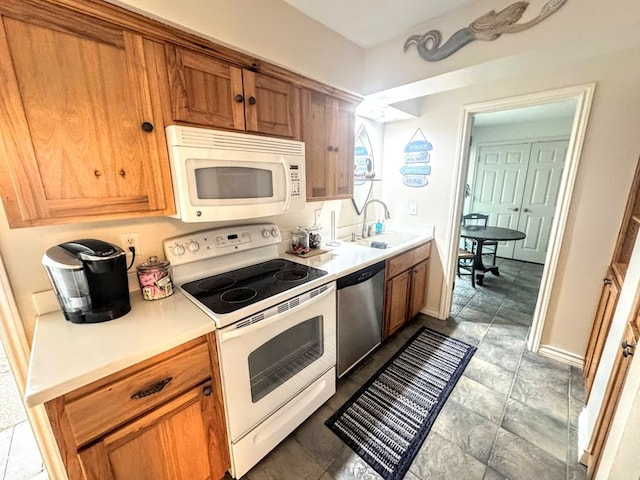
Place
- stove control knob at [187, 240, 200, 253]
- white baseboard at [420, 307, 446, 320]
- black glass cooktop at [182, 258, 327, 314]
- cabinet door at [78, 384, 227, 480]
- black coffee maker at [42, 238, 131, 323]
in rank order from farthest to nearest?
1. white baseboard at [420, 307, 446, 320]
2. stove control knob at [187, 240, 200, 253]
3. black glass cooktop at [182, 258, 327, 314]
4. black coffee maker at [42, 238, 131, 323]
5. cabinet door at [78, 384, 227, 480]

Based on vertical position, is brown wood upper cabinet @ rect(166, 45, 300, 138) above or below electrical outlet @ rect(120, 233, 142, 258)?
above

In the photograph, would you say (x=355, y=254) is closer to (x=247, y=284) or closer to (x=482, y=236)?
(x=247, y=284)

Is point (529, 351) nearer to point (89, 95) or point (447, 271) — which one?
point (447, 271)

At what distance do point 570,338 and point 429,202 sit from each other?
5.14 ft

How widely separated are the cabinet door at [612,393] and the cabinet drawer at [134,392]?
1.70 meters

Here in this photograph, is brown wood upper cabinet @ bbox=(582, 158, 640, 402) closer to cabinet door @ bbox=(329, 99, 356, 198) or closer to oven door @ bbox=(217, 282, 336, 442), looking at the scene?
oven door @ bbox=(217, 282, 336, 442)

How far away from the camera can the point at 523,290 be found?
137 inches

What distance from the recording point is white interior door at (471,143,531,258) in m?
4.53

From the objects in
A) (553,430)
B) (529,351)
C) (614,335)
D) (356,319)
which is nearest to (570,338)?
(529,351)

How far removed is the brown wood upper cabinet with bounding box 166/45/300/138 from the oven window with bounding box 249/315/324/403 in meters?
1.13

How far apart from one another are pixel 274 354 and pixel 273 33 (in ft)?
5.57

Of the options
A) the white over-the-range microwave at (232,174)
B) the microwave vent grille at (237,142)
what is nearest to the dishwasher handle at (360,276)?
the white over-the-range microwave at (232,174)

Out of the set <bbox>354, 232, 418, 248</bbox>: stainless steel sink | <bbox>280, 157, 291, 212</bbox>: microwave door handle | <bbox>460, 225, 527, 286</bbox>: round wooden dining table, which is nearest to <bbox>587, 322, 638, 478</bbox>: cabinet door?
<bbox>354, 232, 418, 248</bbox>: stainless steel sink

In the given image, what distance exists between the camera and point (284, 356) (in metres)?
1.44
